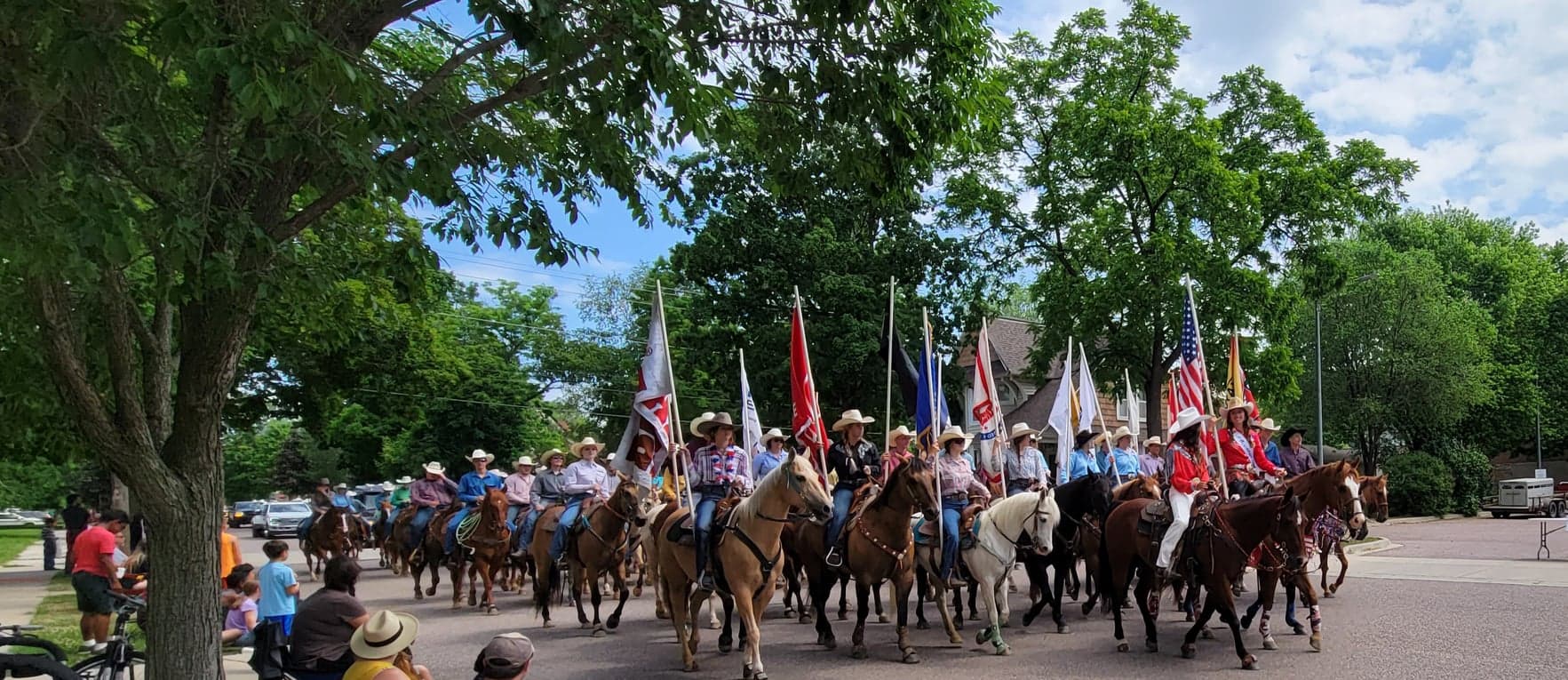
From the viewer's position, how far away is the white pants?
11.3 m

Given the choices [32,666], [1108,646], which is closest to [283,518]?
[32,666]

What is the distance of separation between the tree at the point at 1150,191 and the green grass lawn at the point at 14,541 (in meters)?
35.8

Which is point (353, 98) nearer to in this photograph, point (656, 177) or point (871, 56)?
point (656, 177)

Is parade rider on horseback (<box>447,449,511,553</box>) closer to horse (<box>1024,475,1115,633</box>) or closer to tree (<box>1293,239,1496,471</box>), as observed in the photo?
horse (<box>1024,475,1115,633</box>)

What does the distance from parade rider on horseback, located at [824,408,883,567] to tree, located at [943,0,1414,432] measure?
1912 cm

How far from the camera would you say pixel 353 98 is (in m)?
6.81

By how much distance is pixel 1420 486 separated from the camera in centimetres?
4194

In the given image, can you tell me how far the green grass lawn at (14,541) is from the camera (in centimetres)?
4164

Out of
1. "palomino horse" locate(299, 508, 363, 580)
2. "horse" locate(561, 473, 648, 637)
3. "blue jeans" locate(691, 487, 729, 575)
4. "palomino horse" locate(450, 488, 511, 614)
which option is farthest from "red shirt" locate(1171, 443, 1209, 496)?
"palomino horse" locate(299, 508, 363, 580)

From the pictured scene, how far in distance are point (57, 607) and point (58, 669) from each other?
13.7 meters

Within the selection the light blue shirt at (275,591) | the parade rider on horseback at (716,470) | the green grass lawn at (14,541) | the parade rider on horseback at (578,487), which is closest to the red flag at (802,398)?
the parade rider on horseback at (716,470)

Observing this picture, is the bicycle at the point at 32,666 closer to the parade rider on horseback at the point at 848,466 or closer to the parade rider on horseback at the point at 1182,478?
the parade rider on horseback at the point at 848,466

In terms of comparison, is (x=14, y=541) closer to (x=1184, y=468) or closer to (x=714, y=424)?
(x=714, y=424)

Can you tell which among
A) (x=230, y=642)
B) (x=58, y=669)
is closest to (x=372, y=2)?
(x=58, y=669)
